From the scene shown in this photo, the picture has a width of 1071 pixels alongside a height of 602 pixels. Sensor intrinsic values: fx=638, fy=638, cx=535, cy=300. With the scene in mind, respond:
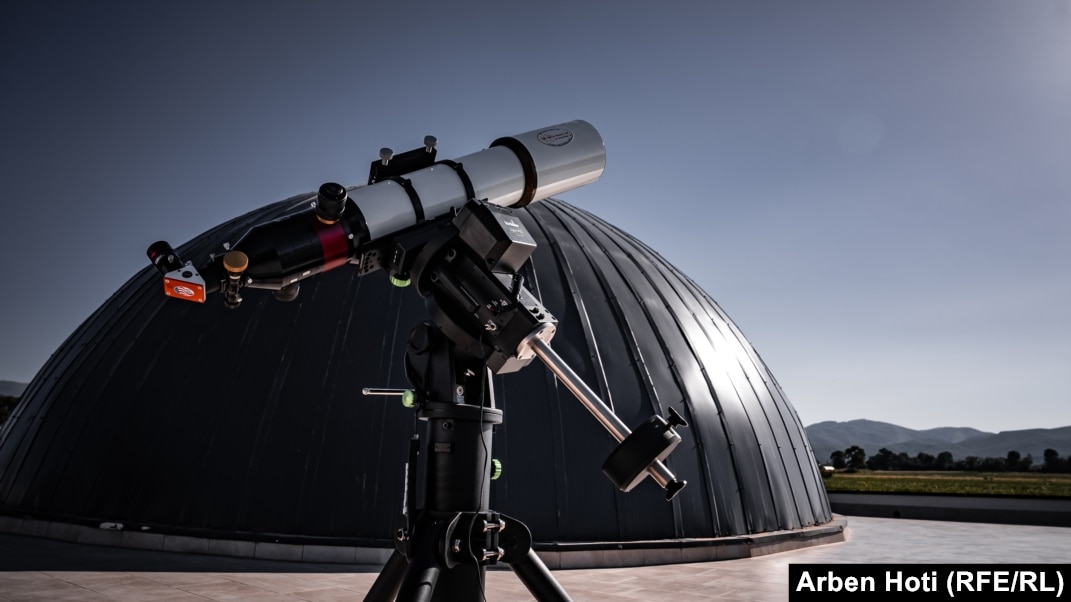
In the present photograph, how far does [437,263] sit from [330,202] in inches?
30.9

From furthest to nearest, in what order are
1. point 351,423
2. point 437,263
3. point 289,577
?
1. point 351,423
2. point 289,577
3. point 437,263

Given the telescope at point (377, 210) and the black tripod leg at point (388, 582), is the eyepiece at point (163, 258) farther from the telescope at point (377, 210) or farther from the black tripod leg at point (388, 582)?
the black tripod leg at point (388, 582)

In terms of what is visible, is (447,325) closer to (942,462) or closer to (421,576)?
(421,576)

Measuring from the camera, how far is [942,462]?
58.8m

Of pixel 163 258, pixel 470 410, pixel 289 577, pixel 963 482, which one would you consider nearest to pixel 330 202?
pixel 163 258

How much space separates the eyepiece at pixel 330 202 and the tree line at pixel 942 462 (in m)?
49.6

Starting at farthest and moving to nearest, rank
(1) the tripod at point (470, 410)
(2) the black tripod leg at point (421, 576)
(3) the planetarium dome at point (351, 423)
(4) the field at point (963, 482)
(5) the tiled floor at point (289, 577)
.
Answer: (4) the field at point (963, 482) < (3) the planetarium dome at point (351, 423) < (5) the tiled floor at point (289, 577) < (1) the tripod at point (470, 410) < (2) the black tripod leg at point (421, 576)

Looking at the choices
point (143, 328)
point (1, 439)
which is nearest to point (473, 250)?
point (143, 328)

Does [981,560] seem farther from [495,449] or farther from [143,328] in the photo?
[143,328]

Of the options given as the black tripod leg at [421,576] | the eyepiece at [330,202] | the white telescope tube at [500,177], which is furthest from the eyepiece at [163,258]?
the black tripod leg at [421,576]

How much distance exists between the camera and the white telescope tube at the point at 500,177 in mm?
4469

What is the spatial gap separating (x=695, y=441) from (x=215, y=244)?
1130 cm

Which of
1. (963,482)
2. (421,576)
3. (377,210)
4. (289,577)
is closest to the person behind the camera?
(421,576)

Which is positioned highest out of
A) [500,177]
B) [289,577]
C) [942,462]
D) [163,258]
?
[500,177]
